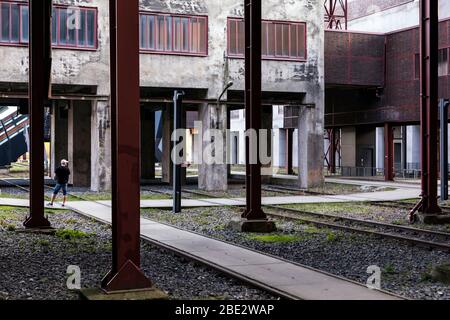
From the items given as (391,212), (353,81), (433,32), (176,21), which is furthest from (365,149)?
(433,32)

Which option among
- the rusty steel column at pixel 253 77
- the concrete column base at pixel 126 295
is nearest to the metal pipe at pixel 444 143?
the rusty steel column at pixel 253 77

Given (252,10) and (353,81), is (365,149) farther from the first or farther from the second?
(252,10)

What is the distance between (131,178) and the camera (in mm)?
8188

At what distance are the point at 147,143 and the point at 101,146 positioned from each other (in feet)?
37.5

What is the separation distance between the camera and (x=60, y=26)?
29812mm

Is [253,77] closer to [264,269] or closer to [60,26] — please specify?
[264,269]

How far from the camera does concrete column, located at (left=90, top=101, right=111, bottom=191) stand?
1192 inches

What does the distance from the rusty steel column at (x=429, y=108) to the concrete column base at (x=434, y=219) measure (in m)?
0.20

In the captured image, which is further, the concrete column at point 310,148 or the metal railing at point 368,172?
the metal railing at point 368,172

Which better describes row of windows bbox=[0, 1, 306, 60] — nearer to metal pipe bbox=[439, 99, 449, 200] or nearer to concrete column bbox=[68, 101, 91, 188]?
concrete column bbox=[68, 101, 91, 188]

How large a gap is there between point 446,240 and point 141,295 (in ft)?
28.7

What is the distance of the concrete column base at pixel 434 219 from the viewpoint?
17.5 meters

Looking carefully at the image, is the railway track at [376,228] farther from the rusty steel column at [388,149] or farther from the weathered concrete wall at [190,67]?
the rusty steel column at [388,149]

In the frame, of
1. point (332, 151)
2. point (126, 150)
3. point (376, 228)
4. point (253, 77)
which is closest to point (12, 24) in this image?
point (253, 77)
